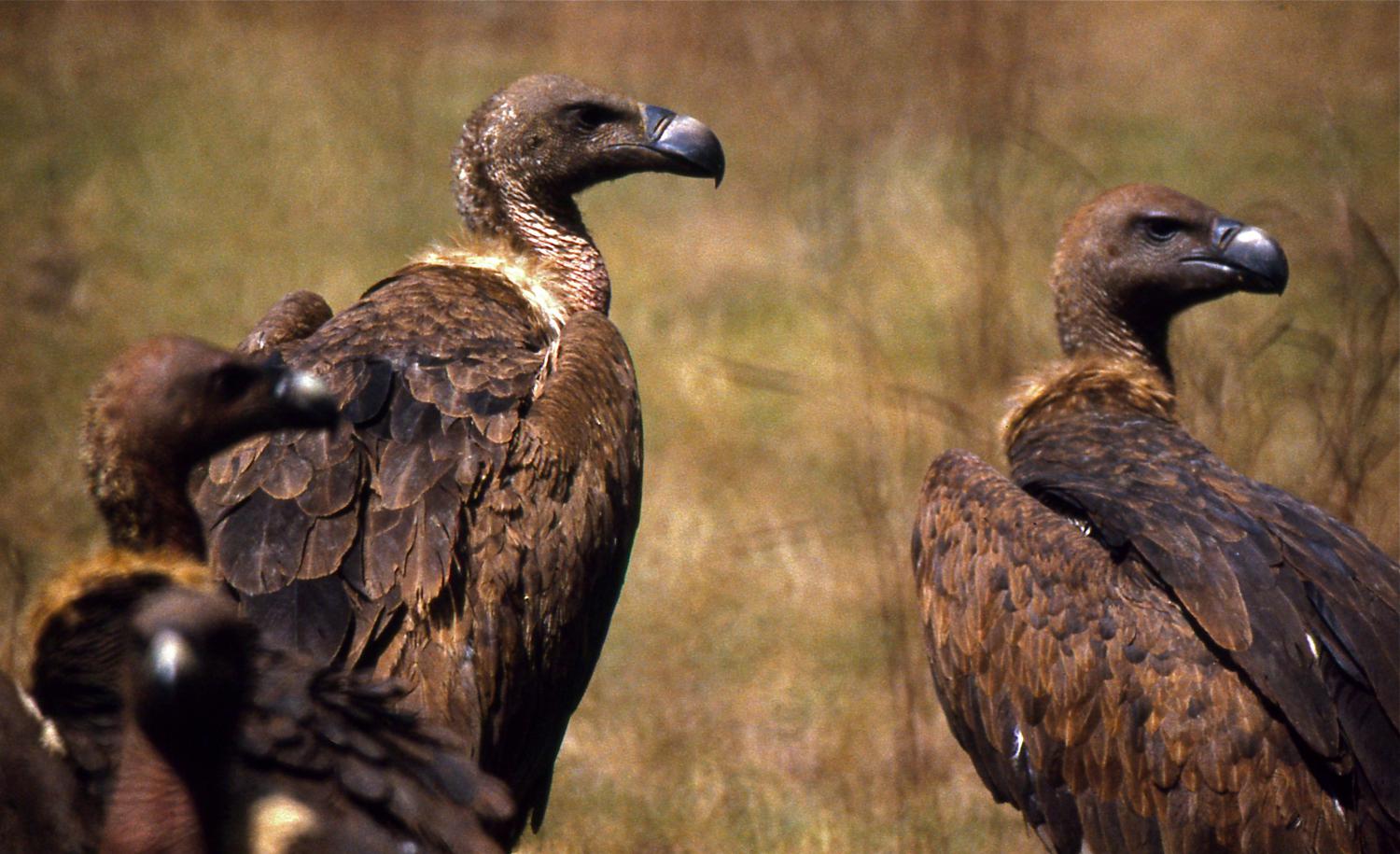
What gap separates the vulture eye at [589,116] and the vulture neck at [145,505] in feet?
7.91

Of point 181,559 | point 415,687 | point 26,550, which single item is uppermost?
point 181,559

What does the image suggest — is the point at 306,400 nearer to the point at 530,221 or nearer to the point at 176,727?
the point at 176,727

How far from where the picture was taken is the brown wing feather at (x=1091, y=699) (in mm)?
4273

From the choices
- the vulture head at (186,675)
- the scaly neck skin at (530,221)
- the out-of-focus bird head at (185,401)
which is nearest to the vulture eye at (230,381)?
the out-of-focus bird head at (185,401)

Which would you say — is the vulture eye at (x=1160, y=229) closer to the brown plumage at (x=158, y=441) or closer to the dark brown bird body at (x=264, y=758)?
the brown plumage at (x=158, y=441)

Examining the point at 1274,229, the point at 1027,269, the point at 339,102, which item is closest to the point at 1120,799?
the point at 1274,229

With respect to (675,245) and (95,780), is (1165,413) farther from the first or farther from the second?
(675,245)

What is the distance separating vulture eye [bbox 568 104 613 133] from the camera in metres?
5.61

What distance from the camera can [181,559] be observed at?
3.44 metres

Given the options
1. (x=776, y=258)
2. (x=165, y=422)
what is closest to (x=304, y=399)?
(x=165, y=422)

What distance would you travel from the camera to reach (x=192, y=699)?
2.76m

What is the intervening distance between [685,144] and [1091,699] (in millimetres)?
2161

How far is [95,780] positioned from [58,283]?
8743 mm

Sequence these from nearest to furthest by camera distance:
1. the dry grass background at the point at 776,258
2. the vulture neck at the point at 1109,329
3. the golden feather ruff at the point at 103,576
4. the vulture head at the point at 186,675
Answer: the vulture head at the point at 186,675 < the golden feather ruff at the point at 103,576 < the vulture neck at the point at 1109,329 < the dry grass background at the point at 776,258
